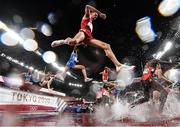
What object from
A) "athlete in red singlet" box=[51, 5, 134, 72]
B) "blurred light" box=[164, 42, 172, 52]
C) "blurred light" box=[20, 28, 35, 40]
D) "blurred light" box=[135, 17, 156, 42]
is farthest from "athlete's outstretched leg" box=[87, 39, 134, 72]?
"blurred light" box=[164, 42, 172, 52]

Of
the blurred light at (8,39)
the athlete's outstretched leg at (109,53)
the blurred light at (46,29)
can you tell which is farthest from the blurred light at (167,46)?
the athlete's outstretched leg at (109,53)

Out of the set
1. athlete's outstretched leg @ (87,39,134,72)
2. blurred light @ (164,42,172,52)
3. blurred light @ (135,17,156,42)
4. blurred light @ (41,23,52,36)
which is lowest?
athlete's outstretched leg @ (87,39,134,72)

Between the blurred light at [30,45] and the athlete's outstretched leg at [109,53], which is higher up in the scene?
the blurred light at [30,45]

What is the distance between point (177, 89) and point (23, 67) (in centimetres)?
1489

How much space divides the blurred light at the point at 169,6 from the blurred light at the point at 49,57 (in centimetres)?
1155

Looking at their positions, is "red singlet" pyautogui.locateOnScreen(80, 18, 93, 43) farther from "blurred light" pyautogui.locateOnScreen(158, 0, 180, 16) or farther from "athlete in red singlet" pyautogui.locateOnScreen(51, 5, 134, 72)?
"blurred light" pyautogui.locateOnScreen(158, 0, 180, 16)

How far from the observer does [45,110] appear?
13.6 m

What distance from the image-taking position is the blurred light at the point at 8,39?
17.4m

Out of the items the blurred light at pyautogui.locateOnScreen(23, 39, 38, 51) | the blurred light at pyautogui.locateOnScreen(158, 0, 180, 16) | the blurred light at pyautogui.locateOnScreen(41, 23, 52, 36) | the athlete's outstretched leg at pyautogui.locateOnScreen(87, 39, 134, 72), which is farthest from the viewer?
the blurred light at pyautogui.locateOnScreen(158, 0, 180, 16)

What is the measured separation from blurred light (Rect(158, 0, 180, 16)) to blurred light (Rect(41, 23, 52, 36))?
407 inches

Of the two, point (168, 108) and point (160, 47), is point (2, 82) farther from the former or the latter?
point (160, 47)

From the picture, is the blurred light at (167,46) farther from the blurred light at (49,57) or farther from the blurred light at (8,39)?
A: the blurred light at (8,39)

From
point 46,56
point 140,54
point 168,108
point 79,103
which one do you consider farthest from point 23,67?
point 140,54

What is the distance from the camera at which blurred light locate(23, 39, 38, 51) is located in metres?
19.9
